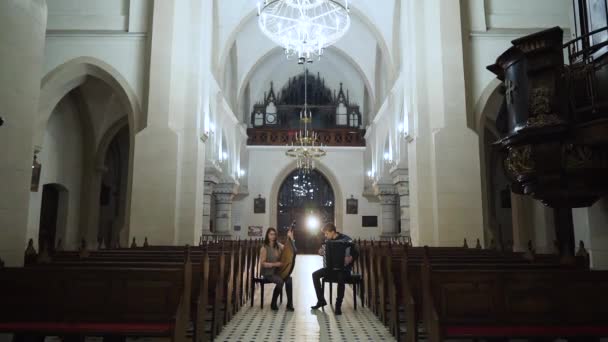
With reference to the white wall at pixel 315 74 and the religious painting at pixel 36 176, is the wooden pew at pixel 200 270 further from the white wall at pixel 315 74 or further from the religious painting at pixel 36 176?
the white wall at pixel 315 74

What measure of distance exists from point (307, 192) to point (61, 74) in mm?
14772

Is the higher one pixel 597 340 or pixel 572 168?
pixel 572 168

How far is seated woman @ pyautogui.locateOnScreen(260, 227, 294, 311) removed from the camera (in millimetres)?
7691

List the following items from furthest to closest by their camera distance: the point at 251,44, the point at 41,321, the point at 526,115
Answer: the point at 251,44
the point at 526,115
the point at 41,321

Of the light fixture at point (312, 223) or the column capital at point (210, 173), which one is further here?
the light fixture at point (312, 223)

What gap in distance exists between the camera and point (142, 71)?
11297 mm

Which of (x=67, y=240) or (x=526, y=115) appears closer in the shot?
(x=526, y=115)

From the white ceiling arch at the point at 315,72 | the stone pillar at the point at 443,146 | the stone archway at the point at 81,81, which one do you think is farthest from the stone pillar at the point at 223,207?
the stone pillar at the point at 443,146

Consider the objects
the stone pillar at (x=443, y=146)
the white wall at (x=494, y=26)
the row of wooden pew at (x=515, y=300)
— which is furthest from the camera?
the white wall at (x=494, y=26)

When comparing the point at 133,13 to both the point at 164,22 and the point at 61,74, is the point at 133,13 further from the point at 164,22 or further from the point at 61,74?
the point at 61,74

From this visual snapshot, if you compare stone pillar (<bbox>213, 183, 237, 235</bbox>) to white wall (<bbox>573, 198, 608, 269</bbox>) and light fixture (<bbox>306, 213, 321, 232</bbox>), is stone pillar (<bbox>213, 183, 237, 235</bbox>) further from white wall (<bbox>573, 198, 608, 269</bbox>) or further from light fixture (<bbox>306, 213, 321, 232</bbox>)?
white wall (<bbox>573, 198, 608, 269</bbox>)

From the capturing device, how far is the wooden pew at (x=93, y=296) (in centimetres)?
408

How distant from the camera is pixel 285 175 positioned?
2367 centimetres

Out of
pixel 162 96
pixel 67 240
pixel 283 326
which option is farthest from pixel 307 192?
pixel 283 326
